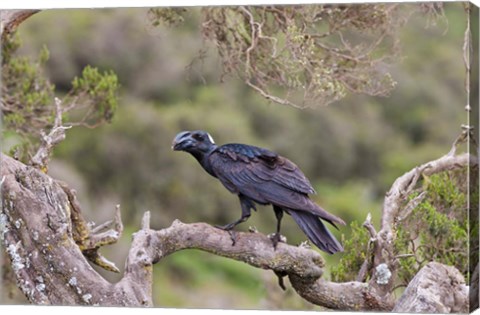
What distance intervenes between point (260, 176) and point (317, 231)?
1.55 ft

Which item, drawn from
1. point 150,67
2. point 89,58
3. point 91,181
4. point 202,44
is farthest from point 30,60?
point 150,67

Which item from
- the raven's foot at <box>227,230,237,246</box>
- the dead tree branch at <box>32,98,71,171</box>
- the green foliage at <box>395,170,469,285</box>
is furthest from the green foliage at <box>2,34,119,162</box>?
the green foliage at <box>395,170,469,285</box>

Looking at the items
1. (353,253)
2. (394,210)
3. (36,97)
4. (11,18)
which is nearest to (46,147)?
(11,18)

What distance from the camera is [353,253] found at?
7109 millimetres

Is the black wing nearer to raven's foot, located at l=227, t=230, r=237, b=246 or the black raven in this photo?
the black raven

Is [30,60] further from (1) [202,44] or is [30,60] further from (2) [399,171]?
(2) [399,171]

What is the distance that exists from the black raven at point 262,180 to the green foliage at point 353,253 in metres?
0.60

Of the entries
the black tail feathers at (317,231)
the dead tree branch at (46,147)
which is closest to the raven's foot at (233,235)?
the black tail feathers at (317,231)

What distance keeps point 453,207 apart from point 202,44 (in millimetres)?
2256

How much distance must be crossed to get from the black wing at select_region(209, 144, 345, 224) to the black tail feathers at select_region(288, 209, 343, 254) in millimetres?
66

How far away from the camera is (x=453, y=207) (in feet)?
22.5

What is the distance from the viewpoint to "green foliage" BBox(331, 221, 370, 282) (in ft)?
23.3

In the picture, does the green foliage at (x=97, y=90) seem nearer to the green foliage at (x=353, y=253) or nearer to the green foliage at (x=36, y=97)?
the green foliage at (x=36, y=97)

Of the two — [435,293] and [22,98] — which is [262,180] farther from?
[22,98]
